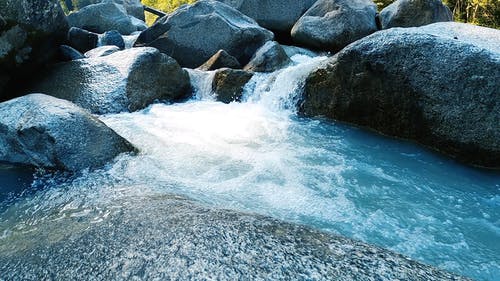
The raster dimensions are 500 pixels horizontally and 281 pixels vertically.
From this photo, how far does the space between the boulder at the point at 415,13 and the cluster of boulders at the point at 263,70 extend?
0.03 metres

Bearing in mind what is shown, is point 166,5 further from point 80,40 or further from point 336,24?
point 336,24

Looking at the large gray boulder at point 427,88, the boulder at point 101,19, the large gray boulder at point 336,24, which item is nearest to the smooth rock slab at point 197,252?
the large gray boulder at point 427,88

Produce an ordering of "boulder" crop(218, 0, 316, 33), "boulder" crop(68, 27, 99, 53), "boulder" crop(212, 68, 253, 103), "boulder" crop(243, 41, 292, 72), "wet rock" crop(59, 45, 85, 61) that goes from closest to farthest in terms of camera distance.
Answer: "boulder" crop(212, 68, 253, 103) < "wet rock" crop(59, 45, 85, 61) < "boulder" crop(243, 41, 292, 72) < "boulder" crop(68, 27, 99, 53) < "boulder" crop(218, 0, 316, 33)

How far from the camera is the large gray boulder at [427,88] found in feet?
19.6

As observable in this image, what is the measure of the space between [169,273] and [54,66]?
8.19m

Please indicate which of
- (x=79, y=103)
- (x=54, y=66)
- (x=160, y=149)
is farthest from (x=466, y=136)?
(x=54, y=66)

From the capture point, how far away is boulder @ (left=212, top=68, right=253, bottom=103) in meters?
9.34

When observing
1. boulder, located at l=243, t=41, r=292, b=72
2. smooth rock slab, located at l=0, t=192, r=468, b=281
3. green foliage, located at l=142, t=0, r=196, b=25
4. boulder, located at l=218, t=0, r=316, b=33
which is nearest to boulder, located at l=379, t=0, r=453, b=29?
boulder, located at l=218, t=0, r=316, b=33

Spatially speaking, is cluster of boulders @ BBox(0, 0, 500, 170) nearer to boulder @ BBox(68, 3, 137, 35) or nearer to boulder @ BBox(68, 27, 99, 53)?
boulder @ BBox(68, 27, 99, 53)

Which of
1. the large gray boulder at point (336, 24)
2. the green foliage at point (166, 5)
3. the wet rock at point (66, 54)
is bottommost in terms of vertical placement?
the green foliage at point (166, 5)

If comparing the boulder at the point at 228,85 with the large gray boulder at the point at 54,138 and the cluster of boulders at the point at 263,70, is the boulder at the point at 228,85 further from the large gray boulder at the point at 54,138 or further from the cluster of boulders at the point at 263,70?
the large gray boulder at the point at 54,138

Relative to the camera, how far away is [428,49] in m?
6.55

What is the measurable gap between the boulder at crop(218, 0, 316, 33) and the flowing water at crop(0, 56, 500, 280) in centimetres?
912

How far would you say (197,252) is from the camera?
9.30 feet
